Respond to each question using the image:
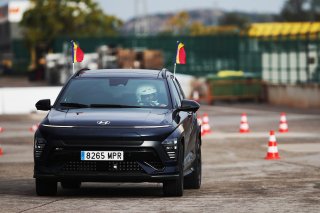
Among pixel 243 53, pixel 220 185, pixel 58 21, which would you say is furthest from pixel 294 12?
pixel 220 185

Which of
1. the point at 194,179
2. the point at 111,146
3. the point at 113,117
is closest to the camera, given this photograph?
the point at 111,146

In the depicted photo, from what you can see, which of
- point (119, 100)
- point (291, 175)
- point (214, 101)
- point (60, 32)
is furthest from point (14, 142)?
point (60, 32)

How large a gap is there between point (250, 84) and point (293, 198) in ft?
143

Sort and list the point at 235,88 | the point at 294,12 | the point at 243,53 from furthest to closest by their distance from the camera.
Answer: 1. the point at 294,12
2. the point at 243,53
3. the point at 235,88

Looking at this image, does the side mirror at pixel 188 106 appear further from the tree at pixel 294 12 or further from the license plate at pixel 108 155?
the tree at pixel 294 12

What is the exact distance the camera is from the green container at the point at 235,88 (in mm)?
56875

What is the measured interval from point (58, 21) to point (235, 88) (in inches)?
2833

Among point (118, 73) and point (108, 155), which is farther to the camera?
point (118, 73)

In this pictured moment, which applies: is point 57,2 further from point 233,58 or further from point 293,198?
point 293,198

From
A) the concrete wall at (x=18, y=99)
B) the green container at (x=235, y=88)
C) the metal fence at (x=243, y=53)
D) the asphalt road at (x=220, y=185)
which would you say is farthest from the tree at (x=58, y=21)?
the asphalt road at (x=220, y=185)

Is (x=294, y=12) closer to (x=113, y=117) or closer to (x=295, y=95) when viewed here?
(x=295, y=95)

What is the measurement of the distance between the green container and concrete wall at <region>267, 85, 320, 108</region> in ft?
3.65

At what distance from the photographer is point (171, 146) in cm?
1358

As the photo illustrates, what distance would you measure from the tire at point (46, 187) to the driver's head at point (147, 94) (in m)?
1.55
